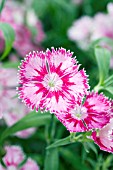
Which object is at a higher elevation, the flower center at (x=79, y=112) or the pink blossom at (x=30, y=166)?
the flower center at (x=79, y=112)

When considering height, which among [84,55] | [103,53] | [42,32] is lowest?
[103,53]

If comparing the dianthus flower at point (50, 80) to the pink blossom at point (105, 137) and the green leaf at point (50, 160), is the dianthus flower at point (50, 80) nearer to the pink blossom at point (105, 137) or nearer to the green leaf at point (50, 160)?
the pink blossom at point (105, 137)

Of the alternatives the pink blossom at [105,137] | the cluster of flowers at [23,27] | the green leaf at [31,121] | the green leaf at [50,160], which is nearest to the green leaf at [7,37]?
the green leaf at [31,121]

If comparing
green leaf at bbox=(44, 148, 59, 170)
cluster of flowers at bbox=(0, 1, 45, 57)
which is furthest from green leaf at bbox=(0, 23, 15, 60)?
cluster of flowers at bbox=(0, 1, 45, 57)

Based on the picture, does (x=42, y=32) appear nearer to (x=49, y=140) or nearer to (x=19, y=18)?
(x=19, y=18)

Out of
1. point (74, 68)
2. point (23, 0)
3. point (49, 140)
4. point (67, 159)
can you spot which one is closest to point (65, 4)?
point (23, 0)

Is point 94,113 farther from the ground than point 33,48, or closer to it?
closer to it

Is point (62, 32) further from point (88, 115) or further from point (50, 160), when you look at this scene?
point (88, 115)
